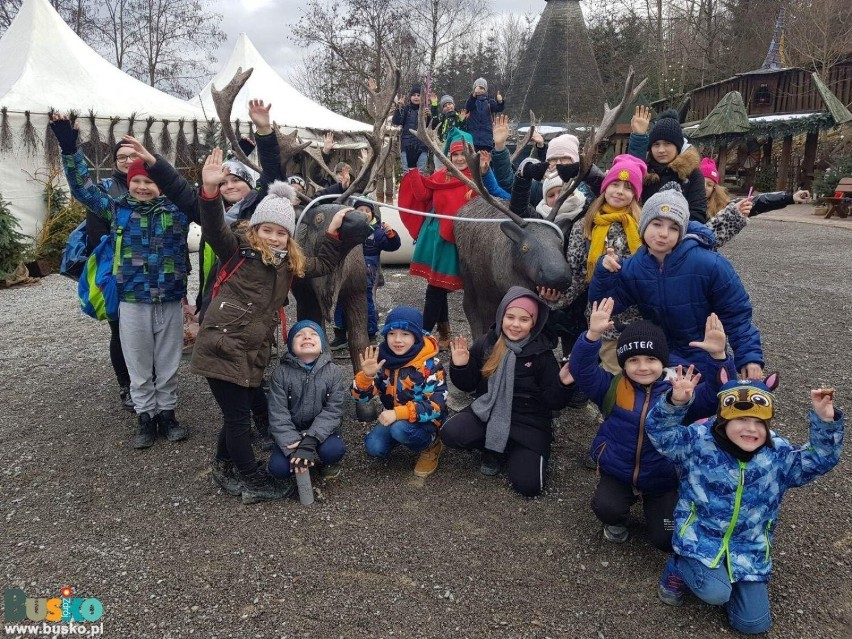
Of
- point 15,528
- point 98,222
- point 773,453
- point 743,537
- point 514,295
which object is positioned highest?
point 98,222

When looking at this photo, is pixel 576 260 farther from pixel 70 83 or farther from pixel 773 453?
pixel 70 83

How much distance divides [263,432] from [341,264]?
1275mm

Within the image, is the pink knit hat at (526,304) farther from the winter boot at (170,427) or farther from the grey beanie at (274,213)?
the winter boot at (170,427)

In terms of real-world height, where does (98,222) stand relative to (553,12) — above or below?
below

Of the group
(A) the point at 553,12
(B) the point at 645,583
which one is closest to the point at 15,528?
(B) the point at 645,583

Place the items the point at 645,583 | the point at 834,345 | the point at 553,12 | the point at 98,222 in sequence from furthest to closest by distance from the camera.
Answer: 1. the point at 553,12
2. the point at 834,345
3. the point at 98,222
4. the point at 645,583

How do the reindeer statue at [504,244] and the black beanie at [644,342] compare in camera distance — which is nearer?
the black beanie at [644,342]

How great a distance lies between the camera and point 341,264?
4223 millimetres

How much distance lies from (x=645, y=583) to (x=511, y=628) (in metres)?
0.70

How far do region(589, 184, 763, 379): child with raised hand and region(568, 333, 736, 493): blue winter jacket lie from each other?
182 mm

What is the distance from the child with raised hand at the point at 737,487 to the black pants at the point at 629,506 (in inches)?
9.4

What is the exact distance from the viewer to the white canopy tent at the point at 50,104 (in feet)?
34.7

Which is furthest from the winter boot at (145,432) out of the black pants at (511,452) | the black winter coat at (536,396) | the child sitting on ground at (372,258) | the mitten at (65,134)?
the black winter coat at (536,396)

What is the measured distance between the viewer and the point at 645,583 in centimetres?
275
